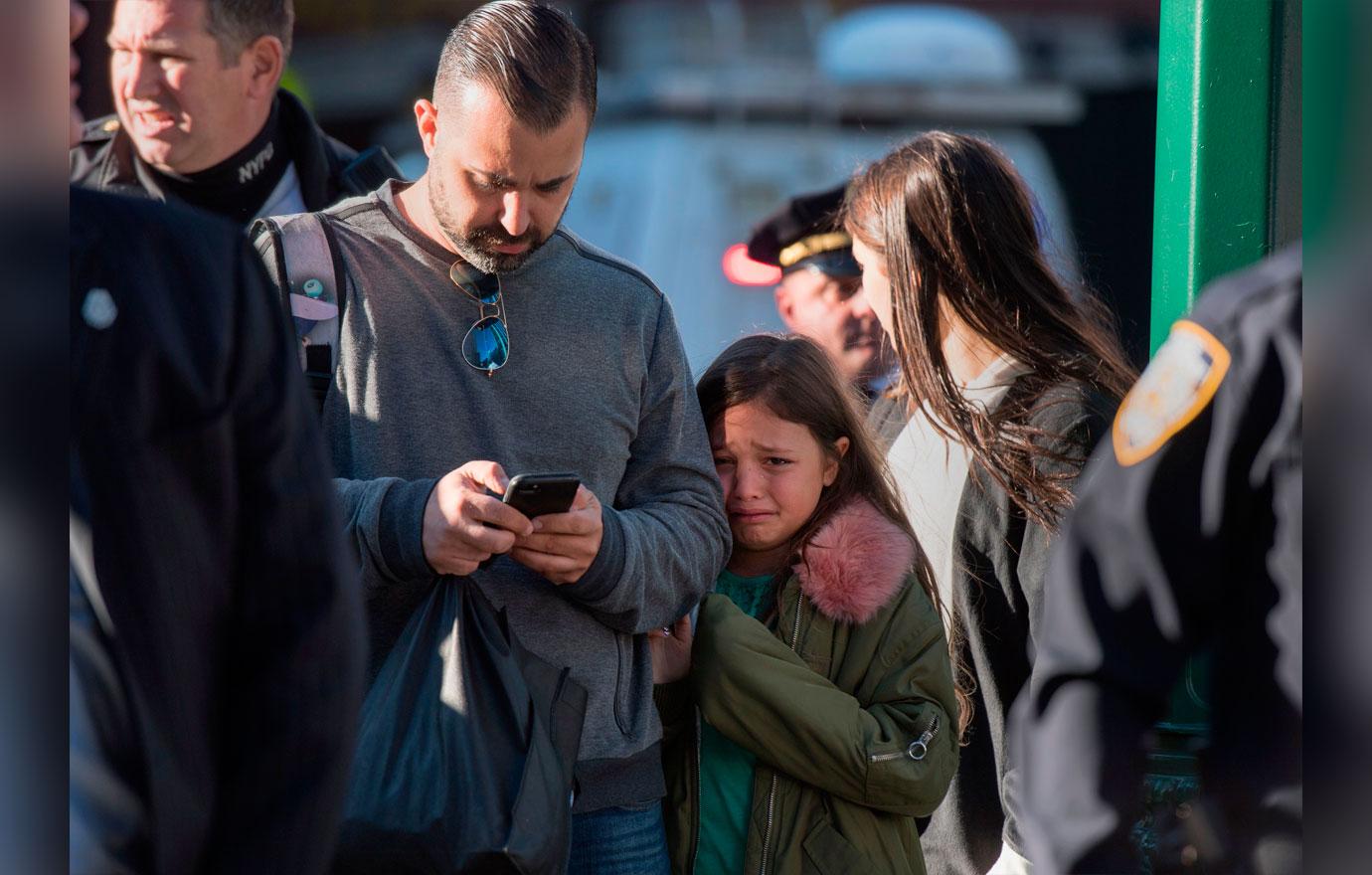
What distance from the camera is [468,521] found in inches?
70.6

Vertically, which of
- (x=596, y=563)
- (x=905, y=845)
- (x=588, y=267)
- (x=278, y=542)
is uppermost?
(x=588, y=267)

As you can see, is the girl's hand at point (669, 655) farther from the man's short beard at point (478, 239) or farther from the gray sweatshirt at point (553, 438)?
the man's short beard at point (478, 239)

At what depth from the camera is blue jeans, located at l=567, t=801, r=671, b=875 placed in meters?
2.01

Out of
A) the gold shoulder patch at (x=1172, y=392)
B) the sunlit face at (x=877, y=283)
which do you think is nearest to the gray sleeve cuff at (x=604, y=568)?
the gold shoulder patch at (x=1172, y=392)

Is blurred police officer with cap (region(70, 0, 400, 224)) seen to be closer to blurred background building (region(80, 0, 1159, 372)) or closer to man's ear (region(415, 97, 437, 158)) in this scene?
man's ear (region(415, 97, 437, 158))

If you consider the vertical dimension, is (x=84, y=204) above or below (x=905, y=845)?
above

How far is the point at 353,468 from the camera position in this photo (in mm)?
1927

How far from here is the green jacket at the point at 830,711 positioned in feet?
7.08

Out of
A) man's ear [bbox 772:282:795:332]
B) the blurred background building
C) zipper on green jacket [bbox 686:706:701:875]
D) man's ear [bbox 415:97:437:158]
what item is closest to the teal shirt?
zipper on green jacket [bbox 686:706:701:875]

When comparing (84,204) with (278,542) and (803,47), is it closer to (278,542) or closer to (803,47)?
(278,542)
